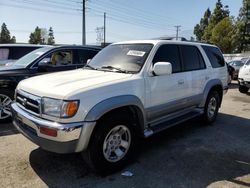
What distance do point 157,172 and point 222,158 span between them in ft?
4.08

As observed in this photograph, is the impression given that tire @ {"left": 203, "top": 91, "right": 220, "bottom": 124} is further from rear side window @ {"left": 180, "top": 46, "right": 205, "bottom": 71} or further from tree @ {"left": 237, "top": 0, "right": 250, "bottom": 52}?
tree @ {"left": 237, "top": 0, "right": 250, "bottom": 52}

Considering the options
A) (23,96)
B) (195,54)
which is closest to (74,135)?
(23,96)

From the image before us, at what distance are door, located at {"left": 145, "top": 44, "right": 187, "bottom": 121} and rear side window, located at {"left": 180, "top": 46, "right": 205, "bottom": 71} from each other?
0.20m

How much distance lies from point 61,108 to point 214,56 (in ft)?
14.4

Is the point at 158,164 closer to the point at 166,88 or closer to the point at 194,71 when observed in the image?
the point at 166,88

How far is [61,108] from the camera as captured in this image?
3047 millimetres

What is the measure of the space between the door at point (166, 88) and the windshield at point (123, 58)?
0.23 meters

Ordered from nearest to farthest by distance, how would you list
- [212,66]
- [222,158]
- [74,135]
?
[74,135] < [222,158] < [212,66]

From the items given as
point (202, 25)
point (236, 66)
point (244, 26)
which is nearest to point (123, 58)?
point (236, 66)

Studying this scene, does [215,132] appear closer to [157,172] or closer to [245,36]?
[157,172]

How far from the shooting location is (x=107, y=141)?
3.49 metres

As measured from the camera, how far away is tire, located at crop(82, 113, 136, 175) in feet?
10.8

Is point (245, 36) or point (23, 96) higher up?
point (245, 36)

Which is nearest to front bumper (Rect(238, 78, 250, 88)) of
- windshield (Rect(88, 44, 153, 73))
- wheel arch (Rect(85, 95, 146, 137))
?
windshield (Rect(88, 44, 153, 73))
